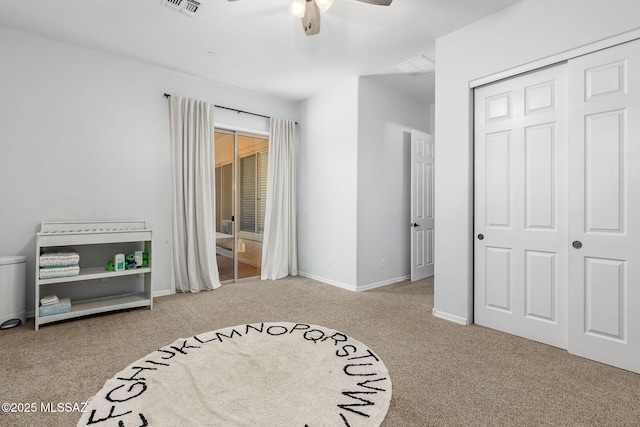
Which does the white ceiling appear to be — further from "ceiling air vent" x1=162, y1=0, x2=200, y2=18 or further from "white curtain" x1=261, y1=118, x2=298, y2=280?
"white curtain" x1=261, y1=118, x2=298, y2=280

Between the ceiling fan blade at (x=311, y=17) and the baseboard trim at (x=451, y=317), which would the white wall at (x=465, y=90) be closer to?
the baseboard trim at (x=451, y=317)

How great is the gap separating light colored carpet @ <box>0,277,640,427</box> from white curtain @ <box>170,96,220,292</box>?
59 cm

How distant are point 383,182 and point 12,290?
4.33 metres

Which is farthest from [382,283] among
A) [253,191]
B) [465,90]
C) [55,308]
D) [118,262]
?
[55,308]

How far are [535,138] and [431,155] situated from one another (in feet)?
8.43

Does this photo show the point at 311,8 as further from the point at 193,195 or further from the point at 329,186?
the point at 193,195

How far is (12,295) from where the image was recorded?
2885mm

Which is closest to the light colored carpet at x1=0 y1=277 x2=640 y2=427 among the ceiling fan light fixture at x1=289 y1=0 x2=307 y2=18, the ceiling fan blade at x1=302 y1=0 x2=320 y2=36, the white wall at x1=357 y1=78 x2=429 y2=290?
the white wall at x1=357 y1=78 x2=429 y2=290

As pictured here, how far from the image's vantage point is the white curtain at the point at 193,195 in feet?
13.3

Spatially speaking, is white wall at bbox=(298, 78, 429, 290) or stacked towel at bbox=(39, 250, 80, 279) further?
white wall at bbox=(298, 78, 429, 290)

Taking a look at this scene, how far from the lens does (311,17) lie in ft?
8.09

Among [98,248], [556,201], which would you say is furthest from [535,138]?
[98,248]

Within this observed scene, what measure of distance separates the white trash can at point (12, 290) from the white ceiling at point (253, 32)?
2298 mm

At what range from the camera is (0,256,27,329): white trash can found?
282 cm
